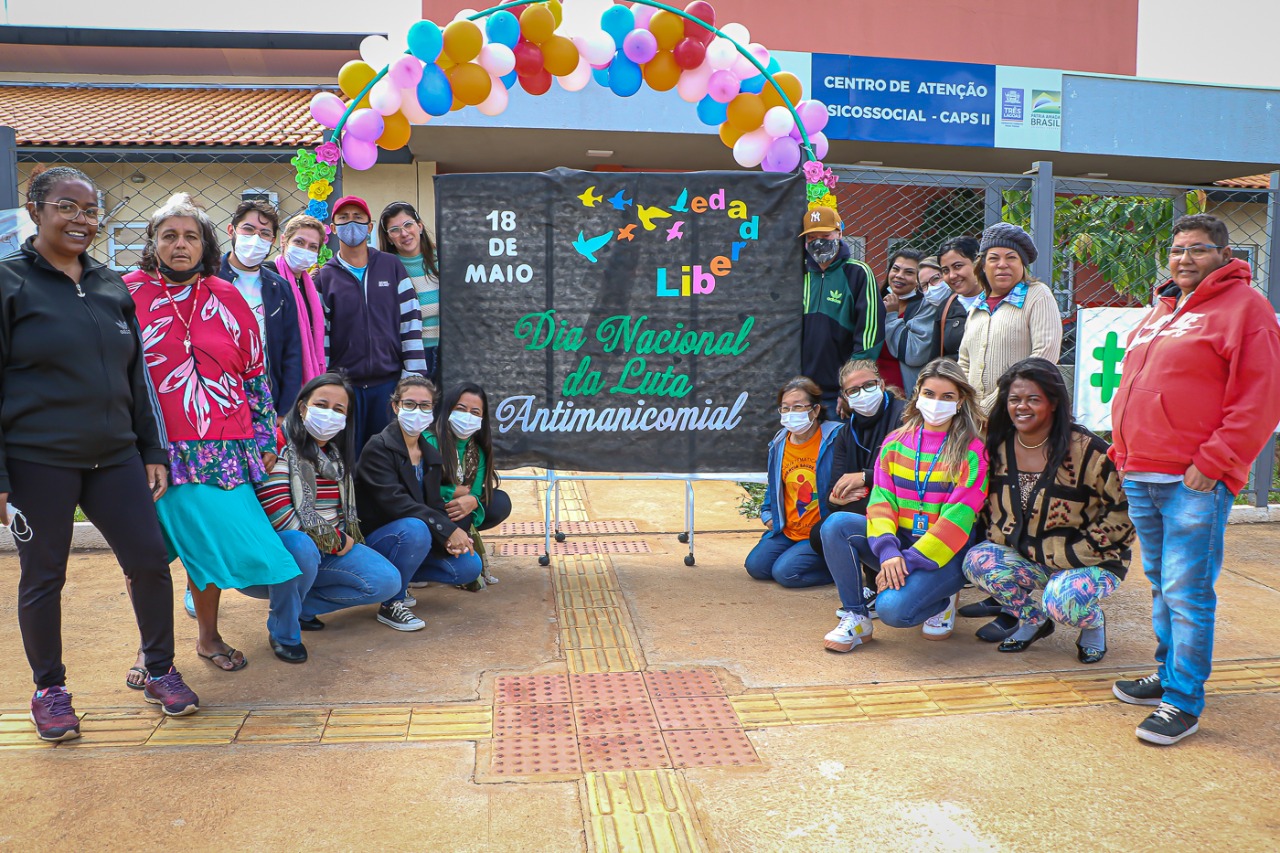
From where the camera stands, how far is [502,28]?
18.1ft

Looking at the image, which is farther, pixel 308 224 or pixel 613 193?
pixel 613 193

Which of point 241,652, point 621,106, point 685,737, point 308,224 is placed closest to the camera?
point 685,737

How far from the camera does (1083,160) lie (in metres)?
14.7

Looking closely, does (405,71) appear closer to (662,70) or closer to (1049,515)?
(662,70)

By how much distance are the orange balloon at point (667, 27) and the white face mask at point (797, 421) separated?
91.2 inches

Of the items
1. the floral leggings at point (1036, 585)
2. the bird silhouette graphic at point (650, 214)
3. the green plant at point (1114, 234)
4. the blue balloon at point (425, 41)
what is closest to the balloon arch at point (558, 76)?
the blue balloon at point (425, 41)

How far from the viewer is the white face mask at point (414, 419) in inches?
186

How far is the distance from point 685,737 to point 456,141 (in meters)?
11.1

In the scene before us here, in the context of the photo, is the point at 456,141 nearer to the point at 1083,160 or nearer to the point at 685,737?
the point at 1083,160

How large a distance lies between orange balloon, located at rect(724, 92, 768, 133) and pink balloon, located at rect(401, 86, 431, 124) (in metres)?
1.83

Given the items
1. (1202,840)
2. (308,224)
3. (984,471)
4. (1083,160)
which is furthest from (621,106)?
(1202,840)

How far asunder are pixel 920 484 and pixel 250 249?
320cm

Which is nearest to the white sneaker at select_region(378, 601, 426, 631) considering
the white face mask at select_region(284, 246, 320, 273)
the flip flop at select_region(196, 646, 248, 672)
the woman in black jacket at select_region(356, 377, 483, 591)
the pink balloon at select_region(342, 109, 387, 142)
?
the woman in black jacket at select_region(356, 377, 483, 591)

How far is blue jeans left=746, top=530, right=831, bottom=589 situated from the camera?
5.26 meters
